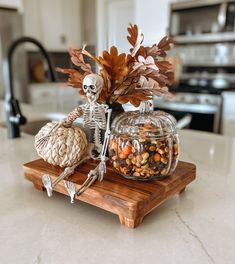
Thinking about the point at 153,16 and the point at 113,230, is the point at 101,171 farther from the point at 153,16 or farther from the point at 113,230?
the point at 153,16

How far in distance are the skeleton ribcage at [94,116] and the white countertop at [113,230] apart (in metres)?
0.20

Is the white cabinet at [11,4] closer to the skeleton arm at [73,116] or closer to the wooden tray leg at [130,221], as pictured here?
the skeleton arm at [73,116]

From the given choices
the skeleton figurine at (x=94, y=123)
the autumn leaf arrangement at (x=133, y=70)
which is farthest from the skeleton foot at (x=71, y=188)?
the autumn leaf arrangement at (x=133, y=70)

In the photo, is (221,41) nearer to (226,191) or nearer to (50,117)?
(50,117)

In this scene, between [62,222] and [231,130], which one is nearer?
[62,222]

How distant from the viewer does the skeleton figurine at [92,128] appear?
64 cm

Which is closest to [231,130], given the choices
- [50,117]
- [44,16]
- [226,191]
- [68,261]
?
[50,117]

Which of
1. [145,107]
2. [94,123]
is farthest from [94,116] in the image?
[145,107]

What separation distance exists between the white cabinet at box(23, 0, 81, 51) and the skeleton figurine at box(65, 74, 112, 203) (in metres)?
3.35

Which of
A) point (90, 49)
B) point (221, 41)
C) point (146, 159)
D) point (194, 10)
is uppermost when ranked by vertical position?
point (194, 10)

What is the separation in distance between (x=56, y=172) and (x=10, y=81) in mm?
708

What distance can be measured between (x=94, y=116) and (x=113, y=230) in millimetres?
285

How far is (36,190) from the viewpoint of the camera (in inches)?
29.5

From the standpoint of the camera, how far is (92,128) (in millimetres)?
742
